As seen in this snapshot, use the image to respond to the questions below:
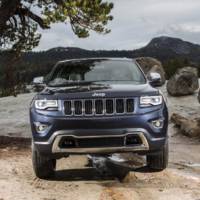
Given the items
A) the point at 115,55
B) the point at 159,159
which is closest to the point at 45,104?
the point at 159,159

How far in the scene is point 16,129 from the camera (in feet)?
70.6

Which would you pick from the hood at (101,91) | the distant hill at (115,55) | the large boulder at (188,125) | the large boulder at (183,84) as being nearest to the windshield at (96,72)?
the hood at (101,91)

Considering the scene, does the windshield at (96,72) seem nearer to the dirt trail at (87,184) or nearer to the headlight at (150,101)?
the headlight at (150,101)

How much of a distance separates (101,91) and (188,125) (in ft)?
35.4

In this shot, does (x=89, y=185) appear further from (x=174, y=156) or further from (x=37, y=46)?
(x=37, y=46)

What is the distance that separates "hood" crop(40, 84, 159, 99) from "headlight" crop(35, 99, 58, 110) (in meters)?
0.10

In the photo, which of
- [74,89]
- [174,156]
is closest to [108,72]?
[74,89]

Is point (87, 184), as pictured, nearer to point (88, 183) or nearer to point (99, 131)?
point (88, 183)

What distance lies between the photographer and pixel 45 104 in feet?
25.9

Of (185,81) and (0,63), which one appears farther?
(185,81)

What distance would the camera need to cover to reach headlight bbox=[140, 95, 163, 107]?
25.7ft

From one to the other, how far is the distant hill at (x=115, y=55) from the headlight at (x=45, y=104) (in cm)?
791

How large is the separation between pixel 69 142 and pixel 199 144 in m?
9.59

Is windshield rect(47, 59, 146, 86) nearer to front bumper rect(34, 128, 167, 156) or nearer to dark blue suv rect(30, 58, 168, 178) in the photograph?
dark blue suv rect(30, 58, 168, 178)
